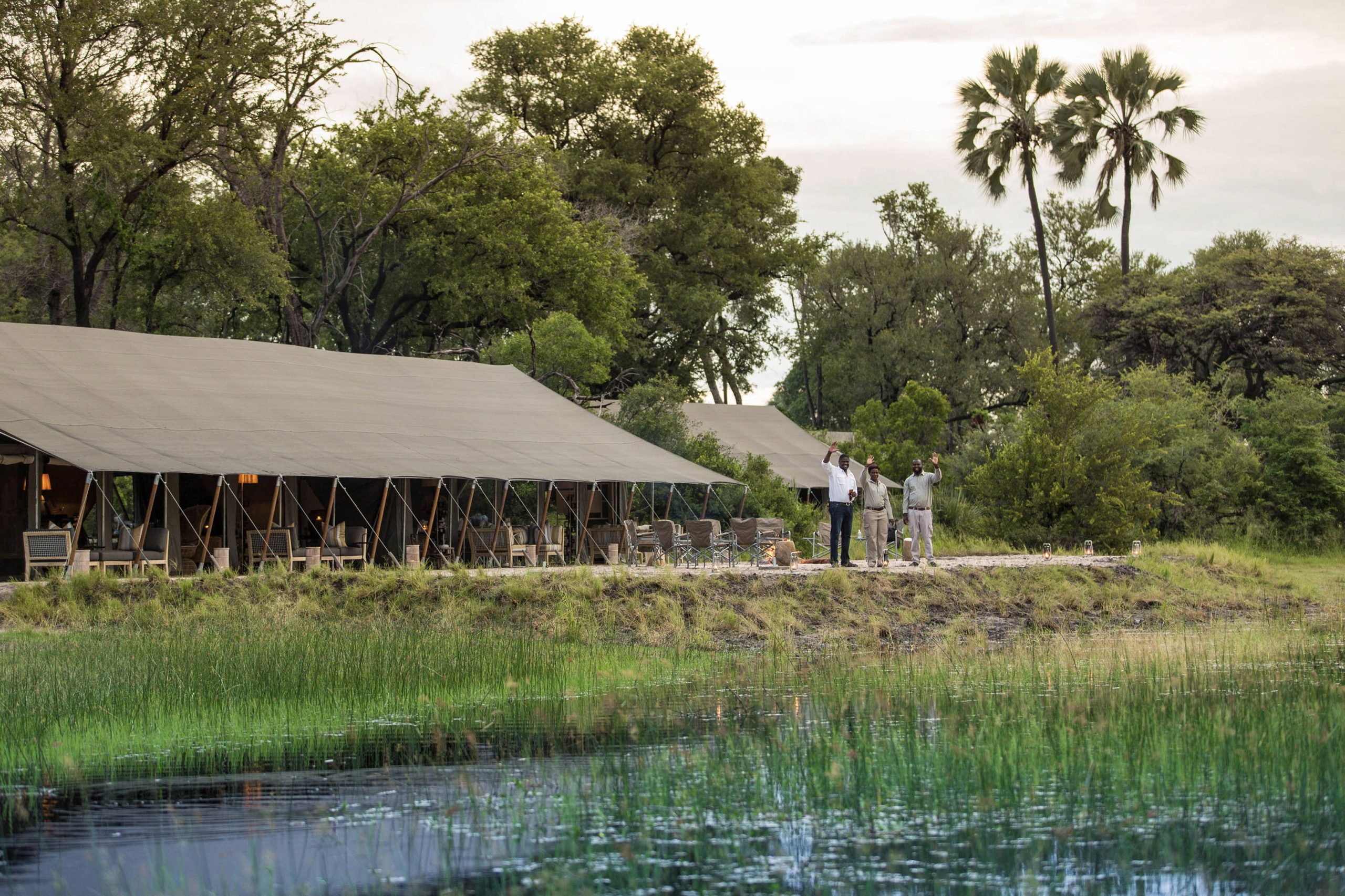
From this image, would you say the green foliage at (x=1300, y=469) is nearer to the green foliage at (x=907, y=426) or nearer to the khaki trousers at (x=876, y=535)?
the green foliage at (x=907, y=426)

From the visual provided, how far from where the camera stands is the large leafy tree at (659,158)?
41562 millimetres

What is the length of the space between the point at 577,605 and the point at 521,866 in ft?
32.7

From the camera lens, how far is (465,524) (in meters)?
20.9

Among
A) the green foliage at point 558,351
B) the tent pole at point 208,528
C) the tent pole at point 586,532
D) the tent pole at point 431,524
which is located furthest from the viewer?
the green foliage at point 558,351

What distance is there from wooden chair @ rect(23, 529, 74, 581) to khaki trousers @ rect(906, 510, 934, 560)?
1074 cm

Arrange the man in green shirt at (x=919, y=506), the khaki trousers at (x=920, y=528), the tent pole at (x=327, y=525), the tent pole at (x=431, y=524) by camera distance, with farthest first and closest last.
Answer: the khaki trousers at (x=920, y=528), the tent pole at (x=431, y=524), the man in green shirt at (x=919, y=506), the tent pole at (x=327, y=525)

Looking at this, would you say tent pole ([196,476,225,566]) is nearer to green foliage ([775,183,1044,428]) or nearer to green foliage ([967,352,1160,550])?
green foliage ([967,352,1160,550])

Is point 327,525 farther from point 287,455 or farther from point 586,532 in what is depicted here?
point 586,532

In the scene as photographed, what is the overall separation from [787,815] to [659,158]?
38295 millimetres

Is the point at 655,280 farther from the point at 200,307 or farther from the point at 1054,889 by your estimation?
the point at 1054,889

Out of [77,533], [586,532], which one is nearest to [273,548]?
[77,533]

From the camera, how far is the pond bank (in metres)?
14.9

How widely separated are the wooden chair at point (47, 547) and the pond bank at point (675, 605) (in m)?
1.39

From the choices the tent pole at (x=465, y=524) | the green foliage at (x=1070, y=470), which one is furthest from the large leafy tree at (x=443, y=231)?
the green foliage at (x=1070, y=470)
